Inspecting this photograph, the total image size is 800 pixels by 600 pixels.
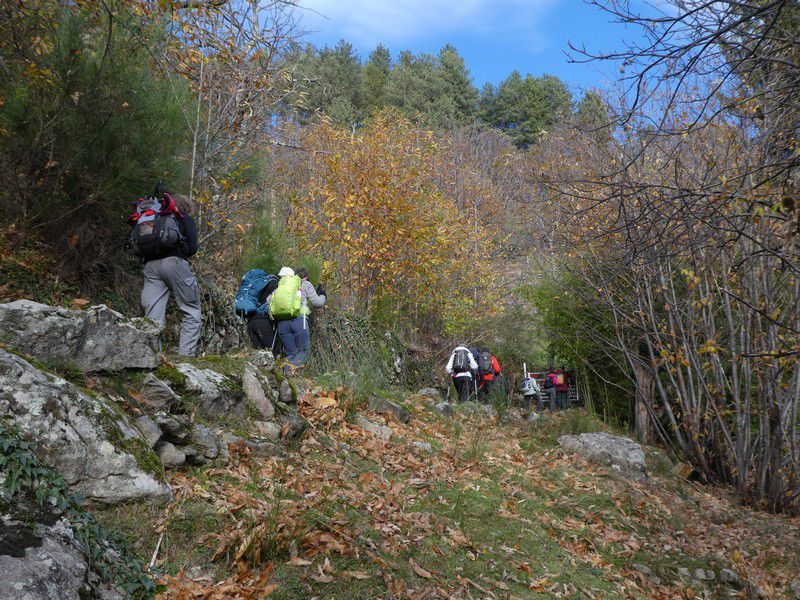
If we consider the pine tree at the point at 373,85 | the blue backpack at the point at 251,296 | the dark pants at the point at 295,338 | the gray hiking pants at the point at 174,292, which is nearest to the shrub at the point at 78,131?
the gray hiking pants at the point at 174,292

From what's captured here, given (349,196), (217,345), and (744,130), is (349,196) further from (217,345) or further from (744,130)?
(744,130)

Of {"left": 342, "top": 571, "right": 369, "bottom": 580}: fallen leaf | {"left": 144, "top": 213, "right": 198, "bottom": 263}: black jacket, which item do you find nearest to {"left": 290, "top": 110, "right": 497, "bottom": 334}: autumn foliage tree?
{"left": 144, "top": 213, "right": 198, "bottom": 263}: black jacket

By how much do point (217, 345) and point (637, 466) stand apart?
246 inches

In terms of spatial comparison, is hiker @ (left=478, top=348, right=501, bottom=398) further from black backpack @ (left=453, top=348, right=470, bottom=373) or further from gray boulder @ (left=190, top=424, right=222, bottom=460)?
gray boulder @ (left=190, top=424, right=222, bottom=460)

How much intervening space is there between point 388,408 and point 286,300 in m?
2.21

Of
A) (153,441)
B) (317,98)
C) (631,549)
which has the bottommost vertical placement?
(631,549)

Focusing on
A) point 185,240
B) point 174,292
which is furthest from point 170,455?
point 185,240

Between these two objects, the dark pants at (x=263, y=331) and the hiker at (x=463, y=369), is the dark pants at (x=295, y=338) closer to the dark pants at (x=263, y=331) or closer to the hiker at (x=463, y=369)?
the dark pants at (x=263, y=331)

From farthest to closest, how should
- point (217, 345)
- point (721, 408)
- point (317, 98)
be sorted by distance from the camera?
point (317, 98), point (721, 408), point (217, 345)

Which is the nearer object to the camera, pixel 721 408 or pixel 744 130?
pixel 744 130

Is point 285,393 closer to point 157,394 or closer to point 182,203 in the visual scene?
point 157,394

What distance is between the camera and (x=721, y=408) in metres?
10.2

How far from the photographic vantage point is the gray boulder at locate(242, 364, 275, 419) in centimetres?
541

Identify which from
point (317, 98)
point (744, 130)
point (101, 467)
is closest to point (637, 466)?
point (744, 130)
